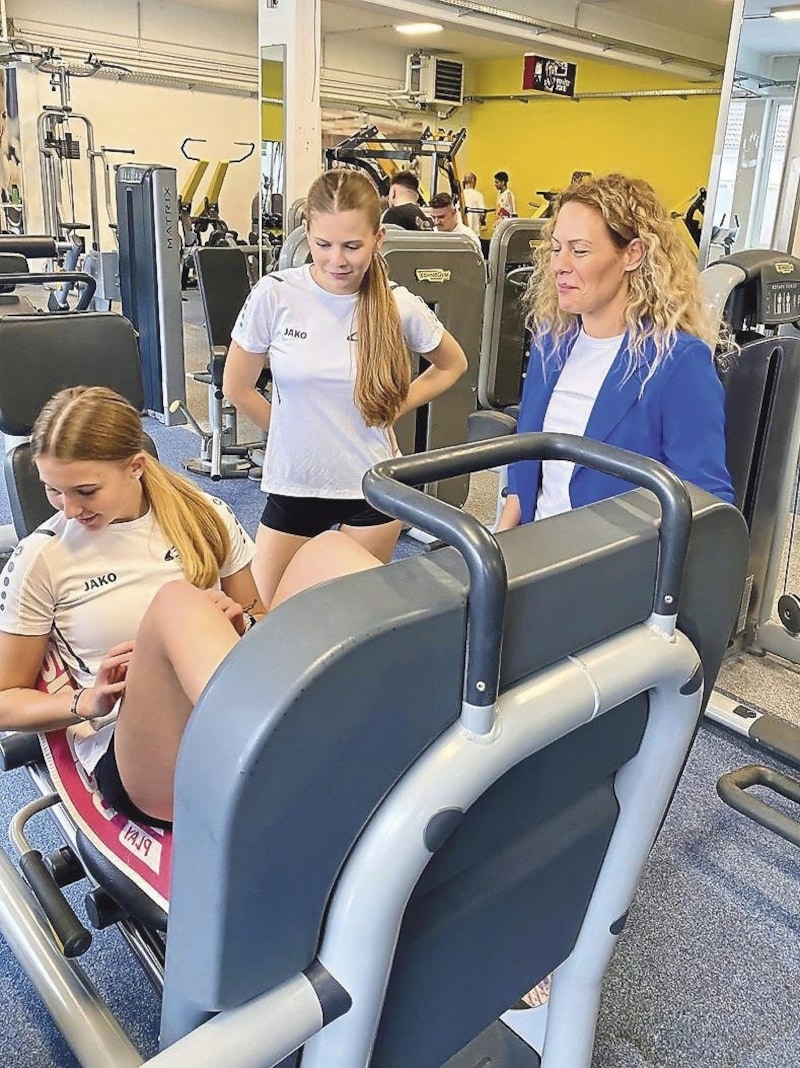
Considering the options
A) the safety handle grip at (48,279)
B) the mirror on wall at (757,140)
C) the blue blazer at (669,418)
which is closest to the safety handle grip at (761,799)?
the blue blazer at (669,418)

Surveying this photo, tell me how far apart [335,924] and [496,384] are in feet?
14.0

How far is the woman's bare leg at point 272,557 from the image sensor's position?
2156 millimetres

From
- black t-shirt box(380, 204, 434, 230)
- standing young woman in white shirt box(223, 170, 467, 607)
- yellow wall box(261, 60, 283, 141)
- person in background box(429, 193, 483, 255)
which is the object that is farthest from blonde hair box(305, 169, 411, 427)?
yellow wall box(261, 60, 283, 141)

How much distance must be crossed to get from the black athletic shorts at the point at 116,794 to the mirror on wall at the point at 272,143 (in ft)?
18.2

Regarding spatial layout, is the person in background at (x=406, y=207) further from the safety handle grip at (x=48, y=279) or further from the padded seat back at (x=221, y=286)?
the safety handle grip at (x=48, y=279)

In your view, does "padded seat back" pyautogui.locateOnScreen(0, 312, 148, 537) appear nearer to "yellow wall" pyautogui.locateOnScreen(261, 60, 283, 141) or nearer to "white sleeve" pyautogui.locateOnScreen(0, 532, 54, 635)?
"white sleeve" pyautogui.locateOnScreen(0, 532, 54, 635)

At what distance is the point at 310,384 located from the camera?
2.06 meters

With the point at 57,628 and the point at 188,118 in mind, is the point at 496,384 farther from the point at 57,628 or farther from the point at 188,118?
the point at 188,118

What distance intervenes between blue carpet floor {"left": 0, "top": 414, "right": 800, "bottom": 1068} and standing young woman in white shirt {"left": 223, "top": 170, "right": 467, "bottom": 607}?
93cm

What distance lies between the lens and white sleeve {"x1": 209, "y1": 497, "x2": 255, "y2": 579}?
65.9 inches

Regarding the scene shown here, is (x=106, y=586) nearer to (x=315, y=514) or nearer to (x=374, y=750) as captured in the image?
(x=315, y=514)

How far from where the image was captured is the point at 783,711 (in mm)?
2760

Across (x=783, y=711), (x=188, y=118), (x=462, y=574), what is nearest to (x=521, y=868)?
(x=462, y=574)

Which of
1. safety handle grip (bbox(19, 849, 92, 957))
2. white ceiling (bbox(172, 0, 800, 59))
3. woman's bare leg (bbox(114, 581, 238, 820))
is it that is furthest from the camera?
white ceiling (bbox(172, 0, 800, 59))
